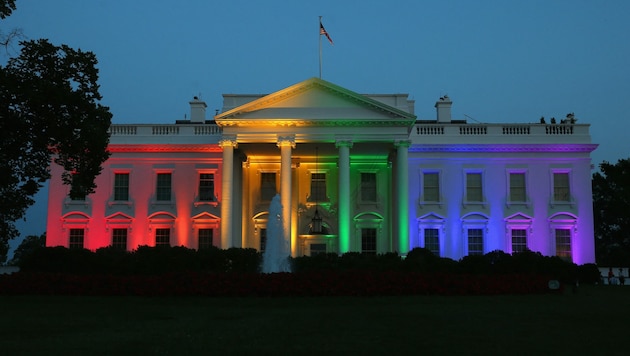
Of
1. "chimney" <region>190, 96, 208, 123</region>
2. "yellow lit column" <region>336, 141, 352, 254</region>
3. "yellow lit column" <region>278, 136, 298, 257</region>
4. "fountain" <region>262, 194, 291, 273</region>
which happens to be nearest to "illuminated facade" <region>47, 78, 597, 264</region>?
"yellow lit column" <region>336, 141, 352, 254</region>

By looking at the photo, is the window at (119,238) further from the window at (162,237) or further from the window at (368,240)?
the window at (368,240)

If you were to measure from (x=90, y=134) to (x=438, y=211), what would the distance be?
21.7m

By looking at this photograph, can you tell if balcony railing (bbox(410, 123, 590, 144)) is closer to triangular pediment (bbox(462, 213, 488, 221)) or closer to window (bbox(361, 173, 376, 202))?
window (bbox(361, 173, 376, 202))

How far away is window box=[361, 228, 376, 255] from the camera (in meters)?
39.8

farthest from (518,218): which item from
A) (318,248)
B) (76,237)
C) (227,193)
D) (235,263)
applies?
(76,237)

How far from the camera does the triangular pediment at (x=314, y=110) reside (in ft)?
117

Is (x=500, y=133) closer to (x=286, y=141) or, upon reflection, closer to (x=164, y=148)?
(x=286, y=141)

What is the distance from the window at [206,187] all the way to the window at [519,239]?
17410 millimetres

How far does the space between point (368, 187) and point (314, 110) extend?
6.54m

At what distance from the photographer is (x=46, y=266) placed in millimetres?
29000

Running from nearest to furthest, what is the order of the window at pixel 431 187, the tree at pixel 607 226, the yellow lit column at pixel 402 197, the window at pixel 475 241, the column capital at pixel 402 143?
the yellow lit column at pixel 402 197 < the column capital at pixel 402 143 < the window at pixel 475 241 < the window at pixel 431 187 < the tree at pixel 607 226

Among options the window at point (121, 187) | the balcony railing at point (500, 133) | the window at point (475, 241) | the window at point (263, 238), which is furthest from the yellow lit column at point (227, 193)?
the window at point (475, 241)

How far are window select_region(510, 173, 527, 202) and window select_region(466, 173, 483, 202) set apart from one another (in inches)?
71.2

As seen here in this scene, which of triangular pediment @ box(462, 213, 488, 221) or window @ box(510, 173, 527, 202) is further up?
window @ box(510, 173, 527, 202)
